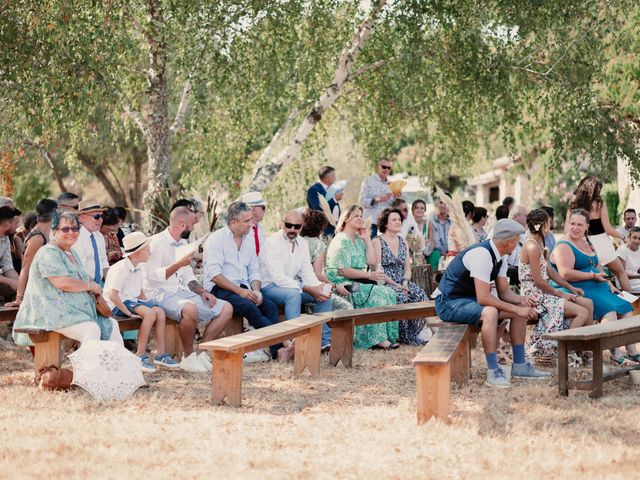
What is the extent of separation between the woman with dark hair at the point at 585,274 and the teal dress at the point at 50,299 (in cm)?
429

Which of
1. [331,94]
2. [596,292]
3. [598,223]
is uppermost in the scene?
[331,94]

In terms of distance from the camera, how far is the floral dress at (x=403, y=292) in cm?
1059

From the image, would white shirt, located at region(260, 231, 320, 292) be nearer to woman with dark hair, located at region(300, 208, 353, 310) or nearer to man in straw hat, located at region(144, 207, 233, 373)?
woman with dark hair, located at region(300, 208, 353, 310)

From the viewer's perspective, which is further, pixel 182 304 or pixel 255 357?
pixel 255 357

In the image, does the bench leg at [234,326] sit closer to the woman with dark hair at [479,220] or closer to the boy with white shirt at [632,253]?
the woman with dark hair at [479,220]

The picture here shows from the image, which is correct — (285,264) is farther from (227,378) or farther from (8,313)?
(227,378)

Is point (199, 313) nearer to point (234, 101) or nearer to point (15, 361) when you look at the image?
point (15, 361)

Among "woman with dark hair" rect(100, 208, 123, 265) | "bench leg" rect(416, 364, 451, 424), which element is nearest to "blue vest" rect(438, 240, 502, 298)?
"bench leg" rect(416, 364, 451, 424)

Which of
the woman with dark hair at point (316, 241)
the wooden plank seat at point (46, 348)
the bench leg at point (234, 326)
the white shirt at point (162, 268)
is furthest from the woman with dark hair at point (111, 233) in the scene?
the wooden plank seat at point (46, 348)

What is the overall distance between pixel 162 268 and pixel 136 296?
33 cm

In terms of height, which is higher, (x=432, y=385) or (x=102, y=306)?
(x=102, y=306)

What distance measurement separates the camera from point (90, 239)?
9.12 metres

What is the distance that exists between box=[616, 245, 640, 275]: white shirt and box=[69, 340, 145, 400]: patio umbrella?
6.76 m

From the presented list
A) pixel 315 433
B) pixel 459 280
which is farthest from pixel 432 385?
pixel 459 280
